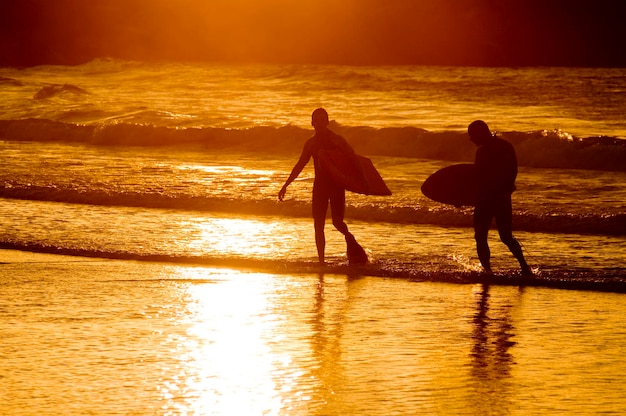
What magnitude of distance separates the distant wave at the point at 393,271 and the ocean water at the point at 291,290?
0.13 feet

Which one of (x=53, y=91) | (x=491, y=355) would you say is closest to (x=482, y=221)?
(x=491, y=355)

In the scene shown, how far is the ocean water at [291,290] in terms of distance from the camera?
699 cm

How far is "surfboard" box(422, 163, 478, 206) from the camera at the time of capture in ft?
40.7

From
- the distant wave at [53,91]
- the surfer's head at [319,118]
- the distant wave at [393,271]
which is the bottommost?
the distant wave at [393,271]

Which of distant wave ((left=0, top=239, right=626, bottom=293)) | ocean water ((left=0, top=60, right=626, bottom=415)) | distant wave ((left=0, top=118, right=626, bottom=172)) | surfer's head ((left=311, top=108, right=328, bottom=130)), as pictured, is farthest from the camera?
distant wave ((left=0, top=118, right=626, bottom=172))

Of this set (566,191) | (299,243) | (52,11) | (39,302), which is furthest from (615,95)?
(52,11)

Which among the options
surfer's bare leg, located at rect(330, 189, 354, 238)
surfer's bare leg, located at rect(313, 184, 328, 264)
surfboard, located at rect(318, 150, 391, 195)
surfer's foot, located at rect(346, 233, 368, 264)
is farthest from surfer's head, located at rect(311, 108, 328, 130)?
surfer's foot, located at rect(346, 233, 368, 264)

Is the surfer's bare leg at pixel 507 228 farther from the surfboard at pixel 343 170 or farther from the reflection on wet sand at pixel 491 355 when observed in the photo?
the surfboard at pixel 343 170

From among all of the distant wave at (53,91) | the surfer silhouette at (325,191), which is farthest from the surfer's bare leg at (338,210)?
the distant wave at (53,91)

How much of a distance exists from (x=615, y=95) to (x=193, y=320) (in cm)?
4468

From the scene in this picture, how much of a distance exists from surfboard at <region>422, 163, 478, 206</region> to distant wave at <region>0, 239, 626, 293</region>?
828mm

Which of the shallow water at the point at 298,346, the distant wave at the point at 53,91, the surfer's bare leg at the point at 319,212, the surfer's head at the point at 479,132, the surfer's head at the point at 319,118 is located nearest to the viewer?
the shallow water at the point at 298,346

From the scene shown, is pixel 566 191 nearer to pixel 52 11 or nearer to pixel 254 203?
pixel 254 203

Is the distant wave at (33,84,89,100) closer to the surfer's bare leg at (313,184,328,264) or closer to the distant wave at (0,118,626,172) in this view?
the distant wave at (0,118,626,172)
